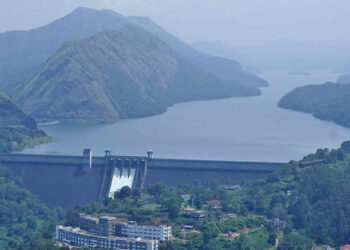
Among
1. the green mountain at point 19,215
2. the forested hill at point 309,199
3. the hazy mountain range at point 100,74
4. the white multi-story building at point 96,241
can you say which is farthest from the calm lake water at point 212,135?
the white multi-story building at point 96,241

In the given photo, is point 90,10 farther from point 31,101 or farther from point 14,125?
point 14,125

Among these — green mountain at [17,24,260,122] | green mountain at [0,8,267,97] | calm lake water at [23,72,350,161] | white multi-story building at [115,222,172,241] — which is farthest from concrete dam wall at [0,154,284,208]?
green mountain at [0,8,267,97]

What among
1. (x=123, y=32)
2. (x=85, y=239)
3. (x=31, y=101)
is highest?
(x=123, y=32)

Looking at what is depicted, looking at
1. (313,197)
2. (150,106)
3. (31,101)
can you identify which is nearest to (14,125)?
(31,101)

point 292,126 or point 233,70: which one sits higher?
point 233,70

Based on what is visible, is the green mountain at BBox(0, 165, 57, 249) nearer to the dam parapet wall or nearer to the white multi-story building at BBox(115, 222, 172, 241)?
the dam parapet wall

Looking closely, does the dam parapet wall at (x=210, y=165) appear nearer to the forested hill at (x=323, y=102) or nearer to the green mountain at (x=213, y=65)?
the forested hill at (x=323, y=102)

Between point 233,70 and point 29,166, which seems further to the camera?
point 233,70
